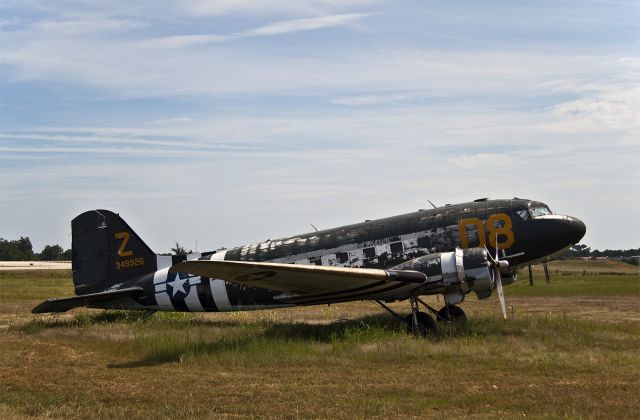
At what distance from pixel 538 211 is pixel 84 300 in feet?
45.5

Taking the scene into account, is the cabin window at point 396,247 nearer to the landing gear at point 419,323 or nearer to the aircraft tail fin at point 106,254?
the landing gear at point 419,323

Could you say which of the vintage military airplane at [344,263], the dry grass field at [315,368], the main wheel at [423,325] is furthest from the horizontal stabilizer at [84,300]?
the main wheel at [423,325]

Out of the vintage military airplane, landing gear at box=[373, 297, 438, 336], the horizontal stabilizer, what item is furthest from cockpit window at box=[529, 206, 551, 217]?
the horizontal stabilizer

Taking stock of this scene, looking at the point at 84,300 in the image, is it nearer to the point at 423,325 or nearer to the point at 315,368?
the point at 315,368

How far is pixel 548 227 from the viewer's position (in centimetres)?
1912

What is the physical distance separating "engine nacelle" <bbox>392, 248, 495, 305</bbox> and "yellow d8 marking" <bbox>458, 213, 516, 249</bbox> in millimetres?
1343

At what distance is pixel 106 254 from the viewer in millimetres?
22234

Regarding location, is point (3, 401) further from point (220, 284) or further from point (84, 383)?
point (220, 284)

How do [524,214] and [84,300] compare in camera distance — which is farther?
[84,300]

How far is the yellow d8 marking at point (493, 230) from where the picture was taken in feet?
62.7

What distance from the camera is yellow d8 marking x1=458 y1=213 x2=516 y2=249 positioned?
19.1 metres

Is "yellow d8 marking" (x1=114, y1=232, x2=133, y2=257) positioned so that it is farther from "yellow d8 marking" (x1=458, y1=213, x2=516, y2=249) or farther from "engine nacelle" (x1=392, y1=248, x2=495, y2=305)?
"yellow d8 marking" (x1=458, y1=213, x2=516, y2=249)

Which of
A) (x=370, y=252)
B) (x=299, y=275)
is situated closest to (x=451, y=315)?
(x=370, y=252)

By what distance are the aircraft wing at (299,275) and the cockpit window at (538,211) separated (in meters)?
4.21
